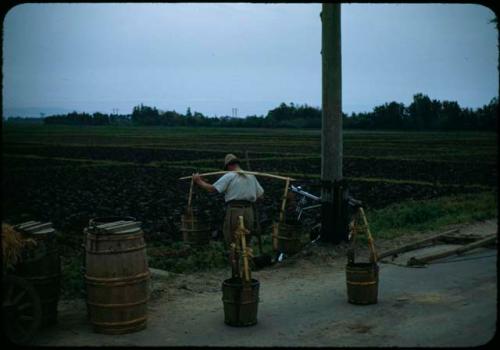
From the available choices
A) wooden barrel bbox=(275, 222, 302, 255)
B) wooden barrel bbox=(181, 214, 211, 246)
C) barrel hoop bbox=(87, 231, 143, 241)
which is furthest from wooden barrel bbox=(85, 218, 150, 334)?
wooden barrel bbox=(181, 214, 211, 246)

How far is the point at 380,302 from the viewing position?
7164 mm

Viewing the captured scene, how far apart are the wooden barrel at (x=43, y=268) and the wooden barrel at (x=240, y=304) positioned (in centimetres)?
188

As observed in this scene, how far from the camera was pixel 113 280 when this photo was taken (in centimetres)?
616

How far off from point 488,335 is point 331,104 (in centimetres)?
538

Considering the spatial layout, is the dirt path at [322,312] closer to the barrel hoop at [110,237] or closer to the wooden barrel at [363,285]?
the wooden barrel at [363,285]

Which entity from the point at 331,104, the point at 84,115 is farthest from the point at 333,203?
the point at 84,115

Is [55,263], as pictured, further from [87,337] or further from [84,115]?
[84,115]

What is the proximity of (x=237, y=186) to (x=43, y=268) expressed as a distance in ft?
9.74

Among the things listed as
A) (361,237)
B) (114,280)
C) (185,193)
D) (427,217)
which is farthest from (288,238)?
(185,193)

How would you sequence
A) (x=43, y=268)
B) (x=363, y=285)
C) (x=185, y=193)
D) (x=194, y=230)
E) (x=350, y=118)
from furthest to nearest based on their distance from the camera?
(x=350, y=118), (x=185, y=193), (x=194, y=230), (x=363, y=285), (x=43, y=268)

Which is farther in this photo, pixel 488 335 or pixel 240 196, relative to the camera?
pixel 240 196

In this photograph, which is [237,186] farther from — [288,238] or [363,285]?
[363,285]

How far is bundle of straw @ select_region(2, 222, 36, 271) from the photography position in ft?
19.2

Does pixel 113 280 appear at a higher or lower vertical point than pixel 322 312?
higher
